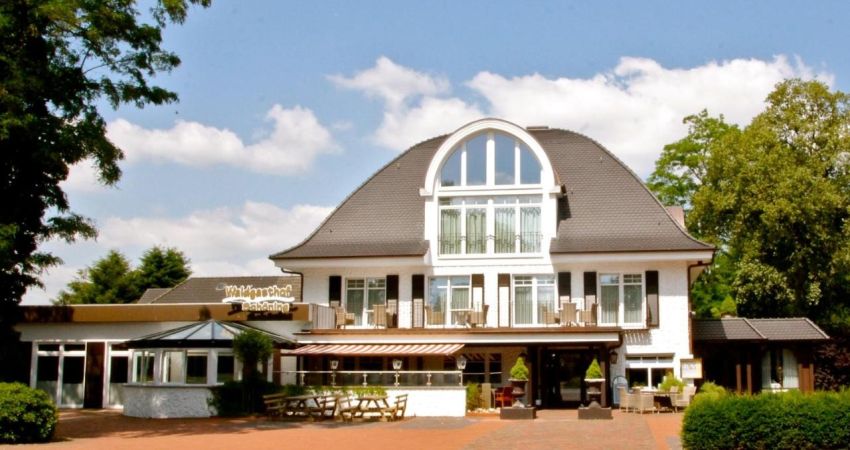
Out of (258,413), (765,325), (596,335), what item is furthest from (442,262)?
(765,325)

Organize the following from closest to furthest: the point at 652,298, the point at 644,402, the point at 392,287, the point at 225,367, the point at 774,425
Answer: the point at 774,425, the point at 644,402, the point at 225,367, the point at 652,298, the point at 392,287

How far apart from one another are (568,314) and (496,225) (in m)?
3.94

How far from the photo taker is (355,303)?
32.5 metres

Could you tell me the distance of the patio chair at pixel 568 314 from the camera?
29688 millimetres

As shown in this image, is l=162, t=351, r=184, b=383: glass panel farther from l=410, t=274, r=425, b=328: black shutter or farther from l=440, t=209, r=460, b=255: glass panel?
l=440, t=209, r=460, b=255: glass panel

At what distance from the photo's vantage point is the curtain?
31656 millimetres

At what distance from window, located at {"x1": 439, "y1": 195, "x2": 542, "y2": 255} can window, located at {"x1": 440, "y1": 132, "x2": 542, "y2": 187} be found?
54 cm

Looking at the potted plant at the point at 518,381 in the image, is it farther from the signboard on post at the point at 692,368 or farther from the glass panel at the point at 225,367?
the glass panel at the point at 225,367

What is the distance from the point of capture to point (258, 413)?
27.5m

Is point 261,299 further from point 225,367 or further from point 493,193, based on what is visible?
point 493,193

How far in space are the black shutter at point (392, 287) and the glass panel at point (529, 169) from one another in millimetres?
5062

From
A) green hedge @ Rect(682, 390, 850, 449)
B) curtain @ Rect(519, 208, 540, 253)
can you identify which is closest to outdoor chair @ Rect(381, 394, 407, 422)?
curtain @ Rect(519, 208, 540, 253)

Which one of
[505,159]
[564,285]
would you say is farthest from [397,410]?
[505,159]

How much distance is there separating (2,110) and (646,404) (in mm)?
17377
